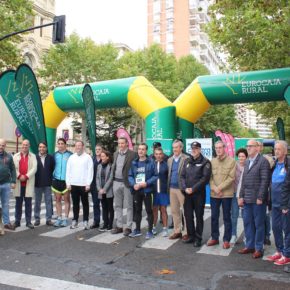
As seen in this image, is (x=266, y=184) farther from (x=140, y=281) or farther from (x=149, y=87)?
(x=149, y=87)

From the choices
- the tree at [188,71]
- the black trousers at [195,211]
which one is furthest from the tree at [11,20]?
the tree at [188,71]

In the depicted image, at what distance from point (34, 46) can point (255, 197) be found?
105ft

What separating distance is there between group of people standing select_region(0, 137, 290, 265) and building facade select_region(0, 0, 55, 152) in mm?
23772

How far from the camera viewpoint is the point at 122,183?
811 cm

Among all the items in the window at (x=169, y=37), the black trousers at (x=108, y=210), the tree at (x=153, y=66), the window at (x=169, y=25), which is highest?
the window at (x=169, y=25)

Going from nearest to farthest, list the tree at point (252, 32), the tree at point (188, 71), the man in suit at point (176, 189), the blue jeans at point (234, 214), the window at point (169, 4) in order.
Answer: the blue jeans at point (234, 214), the man in suit at point (176, 189), the tree at point (252, 32), the tree at point (188, 71), the window at point (169, 4)

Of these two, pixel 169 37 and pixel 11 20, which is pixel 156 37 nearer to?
pixel 169 37

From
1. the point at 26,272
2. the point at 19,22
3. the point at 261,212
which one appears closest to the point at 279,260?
the point at 261,212

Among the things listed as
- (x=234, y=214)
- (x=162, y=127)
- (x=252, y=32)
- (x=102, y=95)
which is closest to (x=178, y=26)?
(x=252, y=32)

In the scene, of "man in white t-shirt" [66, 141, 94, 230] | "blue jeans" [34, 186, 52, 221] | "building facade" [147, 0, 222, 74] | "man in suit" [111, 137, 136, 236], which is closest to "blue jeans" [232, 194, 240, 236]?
"man in suit" [111, 137, 136, 236]

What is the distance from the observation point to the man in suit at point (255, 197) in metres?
6.17

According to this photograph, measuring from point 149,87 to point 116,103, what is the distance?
4.79ft

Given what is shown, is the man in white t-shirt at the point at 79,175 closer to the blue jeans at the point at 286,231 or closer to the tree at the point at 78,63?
the blue jeans at the point at 286,231

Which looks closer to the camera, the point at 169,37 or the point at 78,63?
the point at 78,63
